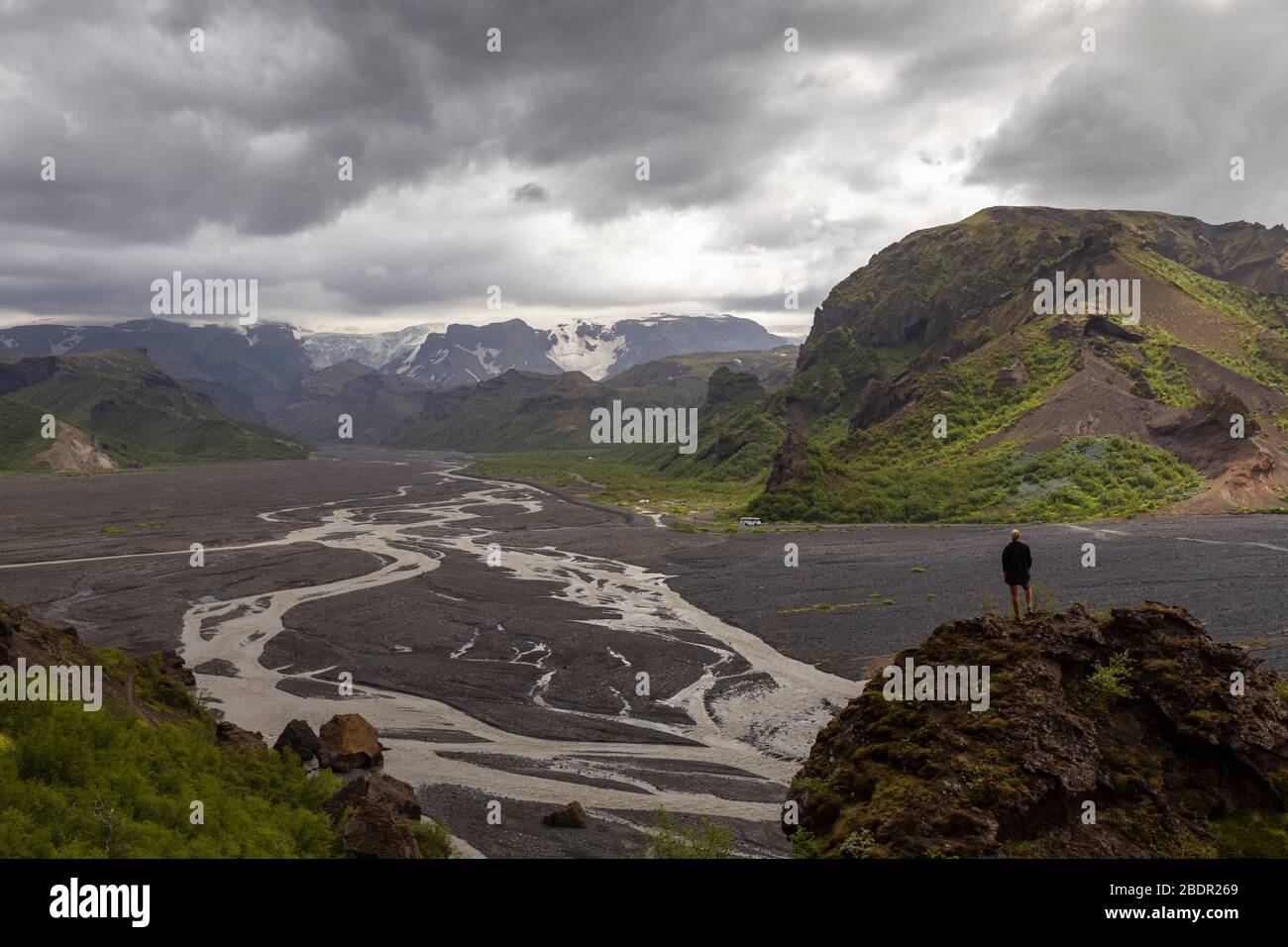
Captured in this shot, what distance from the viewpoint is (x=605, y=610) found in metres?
62.2

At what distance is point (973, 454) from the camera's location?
13675 cm

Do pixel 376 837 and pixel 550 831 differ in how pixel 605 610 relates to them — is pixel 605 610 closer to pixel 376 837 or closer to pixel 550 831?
pixel 550 831

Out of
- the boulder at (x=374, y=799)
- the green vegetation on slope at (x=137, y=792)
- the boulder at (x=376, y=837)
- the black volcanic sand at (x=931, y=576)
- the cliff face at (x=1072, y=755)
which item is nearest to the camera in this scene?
the green vegetation on slope at (x=137, y=792)

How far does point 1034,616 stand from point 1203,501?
104616 millimetres

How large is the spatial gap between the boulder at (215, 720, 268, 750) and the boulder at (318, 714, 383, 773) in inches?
90.2

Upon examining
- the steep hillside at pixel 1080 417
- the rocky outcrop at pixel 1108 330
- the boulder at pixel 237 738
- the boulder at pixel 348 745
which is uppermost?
the rocky outcrop at pixel 1108 330

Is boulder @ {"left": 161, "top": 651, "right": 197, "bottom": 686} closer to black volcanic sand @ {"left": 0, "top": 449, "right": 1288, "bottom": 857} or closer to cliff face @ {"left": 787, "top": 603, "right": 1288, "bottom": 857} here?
black volcanic sand @ {"left": 0, "top": 449, "right": 1288, "bottom": 857}

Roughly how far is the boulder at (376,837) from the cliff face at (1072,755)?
406 inches

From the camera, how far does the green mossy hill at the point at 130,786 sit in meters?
16.8

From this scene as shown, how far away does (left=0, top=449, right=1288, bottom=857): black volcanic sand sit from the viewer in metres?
34.8

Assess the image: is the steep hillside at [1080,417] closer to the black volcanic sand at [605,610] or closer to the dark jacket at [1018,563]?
the black volcanic sand at [605,610]

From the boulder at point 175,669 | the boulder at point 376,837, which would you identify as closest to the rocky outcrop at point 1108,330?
the boulder at point 175,669

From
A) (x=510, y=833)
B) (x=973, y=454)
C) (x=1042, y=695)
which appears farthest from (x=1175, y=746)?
(x=973, y=454)
